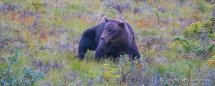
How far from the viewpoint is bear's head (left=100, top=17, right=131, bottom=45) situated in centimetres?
874

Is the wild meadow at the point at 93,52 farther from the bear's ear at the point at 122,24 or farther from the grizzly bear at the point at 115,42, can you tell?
the bear's ear at the point at 122,24

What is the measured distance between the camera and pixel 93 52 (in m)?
10.5

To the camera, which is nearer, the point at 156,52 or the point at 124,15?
the point at 156,52

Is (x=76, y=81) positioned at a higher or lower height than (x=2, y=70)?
lower

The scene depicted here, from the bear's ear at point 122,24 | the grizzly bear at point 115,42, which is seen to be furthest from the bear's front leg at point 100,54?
the bear's ear at point 122,24

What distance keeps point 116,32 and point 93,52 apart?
184cm

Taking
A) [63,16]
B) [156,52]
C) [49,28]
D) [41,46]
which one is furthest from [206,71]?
[63,16]

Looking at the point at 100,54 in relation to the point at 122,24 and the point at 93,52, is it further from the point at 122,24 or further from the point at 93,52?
the point at 93,52

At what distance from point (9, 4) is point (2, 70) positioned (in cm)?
753

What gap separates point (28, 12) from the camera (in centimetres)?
1260

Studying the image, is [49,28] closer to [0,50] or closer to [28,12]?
[28,12]

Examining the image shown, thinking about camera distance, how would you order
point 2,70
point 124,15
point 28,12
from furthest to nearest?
point 124,15
point 28,12
point 2,70

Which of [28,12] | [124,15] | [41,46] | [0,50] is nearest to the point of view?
[0,50]

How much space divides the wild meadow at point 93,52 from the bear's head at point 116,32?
0.46m
